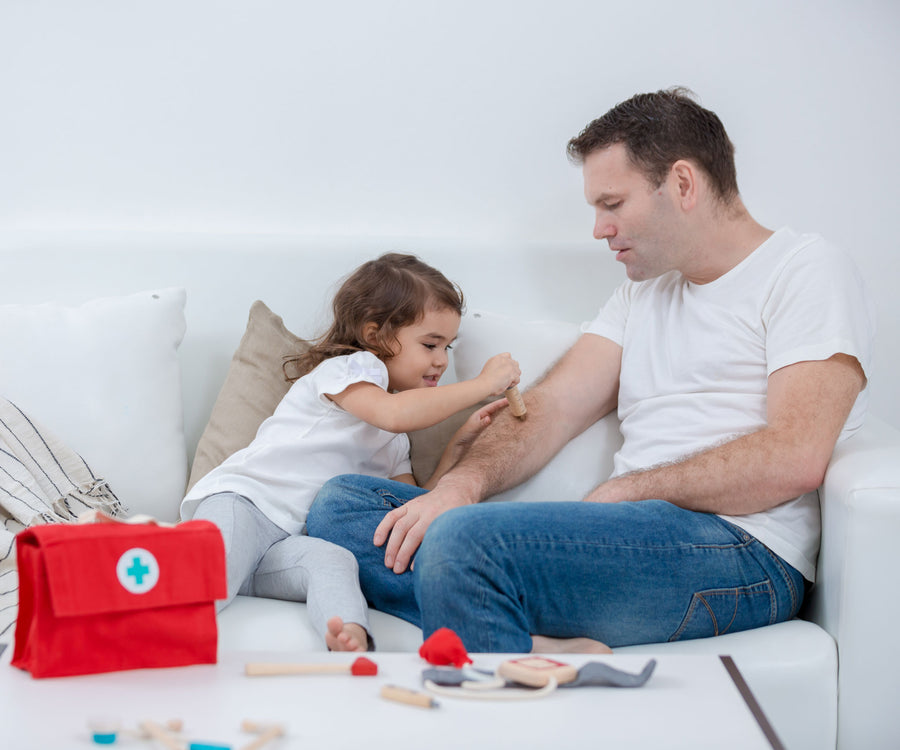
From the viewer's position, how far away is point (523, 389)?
5.98 ft

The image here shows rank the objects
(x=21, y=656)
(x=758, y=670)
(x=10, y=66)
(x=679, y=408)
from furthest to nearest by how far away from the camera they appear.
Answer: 1. (x=10, y=66)
2. (x=679, y=408)
3. (x=758, y=670)
4. (x=21, y=656)

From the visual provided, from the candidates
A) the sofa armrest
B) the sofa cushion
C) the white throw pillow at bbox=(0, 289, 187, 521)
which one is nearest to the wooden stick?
the sofa cushion

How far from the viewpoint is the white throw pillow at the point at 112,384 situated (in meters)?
1.68

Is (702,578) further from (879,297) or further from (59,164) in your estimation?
(59,164)

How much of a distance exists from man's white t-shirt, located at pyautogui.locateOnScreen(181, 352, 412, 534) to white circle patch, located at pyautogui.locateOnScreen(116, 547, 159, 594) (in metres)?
0.67

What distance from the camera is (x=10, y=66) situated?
206 cm

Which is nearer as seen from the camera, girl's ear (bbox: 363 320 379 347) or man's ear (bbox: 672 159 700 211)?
man's ear (bbox: 672 159 700 211)

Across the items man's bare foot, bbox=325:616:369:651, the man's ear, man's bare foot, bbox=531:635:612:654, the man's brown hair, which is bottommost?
man's bare foot, bbox=531:635:612:654

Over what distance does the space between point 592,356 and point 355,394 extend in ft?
1.59

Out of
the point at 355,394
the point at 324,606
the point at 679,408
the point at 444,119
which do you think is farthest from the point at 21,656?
the point at 444,119

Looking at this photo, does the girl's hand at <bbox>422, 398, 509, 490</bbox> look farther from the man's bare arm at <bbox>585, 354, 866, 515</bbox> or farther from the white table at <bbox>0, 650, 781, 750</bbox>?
the white table at <bbox>0, 650, 781, 750</bbox>

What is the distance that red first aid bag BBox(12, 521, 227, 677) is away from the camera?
881 mm

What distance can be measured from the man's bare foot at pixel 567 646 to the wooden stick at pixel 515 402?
0.49m

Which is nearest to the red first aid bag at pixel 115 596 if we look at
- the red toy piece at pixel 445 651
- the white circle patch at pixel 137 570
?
the white circle patch at pixel 137 570
